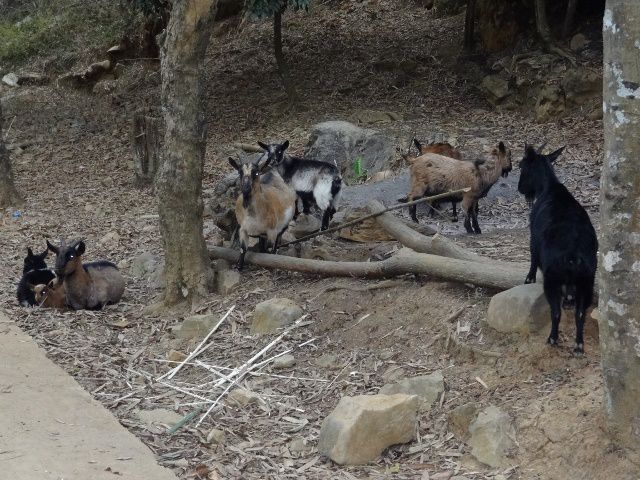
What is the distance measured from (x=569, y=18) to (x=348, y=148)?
5865 millimetres

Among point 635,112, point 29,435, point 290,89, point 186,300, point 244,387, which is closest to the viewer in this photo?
point 635,112

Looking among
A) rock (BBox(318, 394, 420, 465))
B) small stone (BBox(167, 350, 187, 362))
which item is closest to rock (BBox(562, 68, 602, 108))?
small stone (BBox(167, 350, 187, 362))

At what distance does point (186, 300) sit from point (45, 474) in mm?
3878

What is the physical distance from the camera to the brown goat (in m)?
11.1

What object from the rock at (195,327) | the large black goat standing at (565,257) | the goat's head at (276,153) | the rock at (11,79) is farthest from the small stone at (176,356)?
the rock at (11,79)

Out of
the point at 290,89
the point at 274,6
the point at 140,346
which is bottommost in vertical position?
the point at 140,346

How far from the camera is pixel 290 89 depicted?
742 inches

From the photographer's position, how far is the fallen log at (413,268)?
703 centimetres

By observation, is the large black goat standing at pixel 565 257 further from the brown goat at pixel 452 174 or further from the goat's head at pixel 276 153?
the goat's head at pixel 276 153

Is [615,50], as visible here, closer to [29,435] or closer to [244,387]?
[244,387]

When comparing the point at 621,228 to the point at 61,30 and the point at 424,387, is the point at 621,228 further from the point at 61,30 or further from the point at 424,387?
the point at 61,30

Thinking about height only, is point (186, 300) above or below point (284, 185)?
below

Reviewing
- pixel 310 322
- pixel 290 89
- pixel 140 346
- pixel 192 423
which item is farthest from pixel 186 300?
pixel 290 89

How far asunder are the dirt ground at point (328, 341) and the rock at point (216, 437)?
51 millimetres
